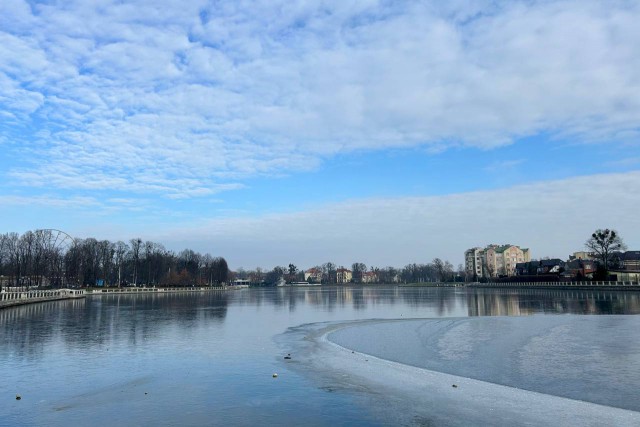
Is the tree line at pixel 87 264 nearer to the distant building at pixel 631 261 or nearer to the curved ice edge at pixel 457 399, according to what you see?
the curved ice edge at pixel 457 399

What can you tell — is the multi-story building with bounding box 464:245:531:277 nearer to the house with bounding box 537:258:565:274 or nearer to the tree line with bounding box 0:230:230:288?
the house with bounding box 537:258:565:274

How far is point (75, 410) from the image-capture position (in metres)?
8.88

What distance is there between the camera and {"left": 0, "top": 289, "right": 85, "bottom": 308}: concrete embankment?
40.5 metres

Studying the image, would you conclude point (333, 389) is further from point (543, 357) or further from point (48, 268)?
point (48, 268)

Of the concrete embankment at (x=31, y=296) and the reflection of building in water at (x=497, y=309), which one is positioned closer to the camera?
the reflection of building in water at (x=497, y=309)

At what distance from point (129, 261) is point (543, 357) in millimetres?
109774

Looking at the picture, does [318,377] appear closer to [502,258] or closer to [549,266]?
[549,266]

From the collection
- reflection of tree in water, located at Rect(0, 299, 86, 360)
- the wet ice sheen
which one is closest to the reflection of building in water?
the wet ice sheen

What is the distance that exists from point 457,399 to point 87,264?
324 ft

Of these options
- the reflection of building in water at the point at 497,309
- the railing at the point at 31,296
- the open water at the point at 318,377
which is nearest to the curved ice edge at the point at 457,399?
the open water at the point at 318,377

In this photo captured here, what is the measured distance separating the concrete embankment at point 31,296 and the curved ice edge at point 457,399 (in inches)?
1380

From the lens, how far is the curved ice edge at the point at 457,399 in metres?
8.31

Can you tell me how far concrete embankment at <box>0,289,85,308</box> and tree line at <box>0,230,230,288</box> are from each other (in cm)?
2087

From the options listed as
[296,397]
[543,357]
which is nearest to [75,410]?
[296,397]
